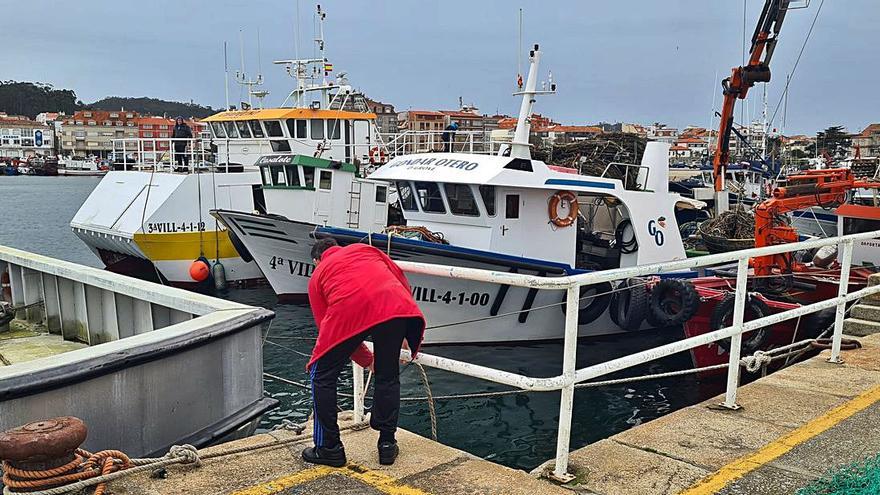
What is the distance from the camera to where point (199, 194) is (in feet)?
58.5

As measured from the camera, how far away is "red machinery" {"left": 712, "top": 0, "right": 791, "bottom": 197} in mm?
17812

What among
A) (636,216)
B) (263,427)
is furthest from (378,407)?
(636,216)

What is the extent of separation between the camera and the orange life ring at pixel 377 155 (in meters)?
21.8

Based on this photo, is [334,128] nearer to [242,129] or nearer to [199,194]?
[242,129]

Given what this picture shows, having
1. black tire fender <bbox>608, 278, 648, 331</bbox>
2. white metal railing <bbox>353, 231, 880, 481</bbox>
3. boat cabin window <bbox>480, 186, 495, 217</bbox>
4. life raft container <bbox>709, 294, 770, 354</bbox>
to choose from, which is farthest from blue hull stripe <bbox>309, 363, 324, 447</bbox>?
black tire fender <bbox>608, 278, 648, 331</bbox>

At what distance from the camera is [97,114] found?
149125 mm

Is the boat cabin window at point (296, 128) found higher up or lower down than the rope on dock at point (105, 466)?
higher up

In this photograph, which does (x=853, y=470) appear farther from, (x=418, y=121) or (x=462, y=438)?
(x=418, y=121)

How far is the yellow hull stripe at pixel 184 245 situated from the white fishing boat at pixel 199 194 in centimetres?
2

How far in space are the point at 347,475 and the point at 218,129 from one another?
20.0 m

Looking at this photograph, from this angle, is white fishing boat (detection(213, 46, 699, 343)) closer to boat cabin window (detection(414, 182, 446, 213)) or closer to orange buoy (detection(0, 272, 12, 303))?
boat cabin window (detection(414, 182, 446, 213))

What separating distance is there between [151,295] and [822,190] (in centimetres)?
1048

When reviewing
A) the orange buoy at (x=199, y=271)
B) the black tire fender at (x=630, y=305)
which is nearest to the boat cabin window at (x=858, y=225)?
the black tire fender at (x=630, y=305)

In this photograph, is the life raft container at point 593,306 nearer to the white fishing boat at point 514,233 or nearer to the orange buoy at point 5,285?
the white fishing boat at point 514,233
